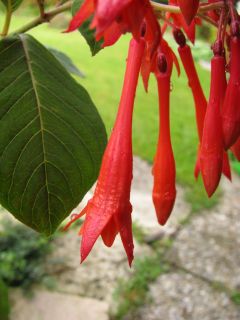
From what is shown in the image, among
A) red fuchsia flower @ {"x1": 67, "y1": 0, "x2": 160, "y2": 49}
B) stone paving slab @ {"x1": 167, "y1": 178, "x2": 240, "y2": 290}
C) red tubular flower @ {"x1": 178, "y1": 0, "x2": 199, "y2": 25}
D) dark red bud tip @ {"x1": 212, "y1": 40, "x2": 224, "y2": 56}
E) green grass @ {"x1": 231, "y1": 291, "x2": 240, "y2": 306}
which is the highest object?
red fuchsia flower @ {"x1": 67, "y1": 0, "x2": 160, "y2": 49}

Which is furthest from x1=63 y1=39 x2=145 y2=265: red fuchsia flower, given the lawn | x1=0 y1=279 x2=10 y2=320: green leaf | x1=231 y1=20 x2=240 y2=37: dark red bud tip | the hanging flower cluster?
the lawn

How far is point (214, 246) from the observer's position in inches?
120

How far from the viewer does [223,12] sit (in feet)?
2.07

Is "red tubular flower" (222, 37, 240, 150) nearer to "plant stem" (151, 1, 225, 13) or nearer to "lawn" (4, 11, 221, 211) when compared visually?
"plant stem" (151, 1, 225, 13)

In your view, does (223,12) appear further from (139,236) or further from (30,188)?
(139,236)

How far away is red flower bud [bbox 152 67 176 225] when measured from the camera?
651 mm

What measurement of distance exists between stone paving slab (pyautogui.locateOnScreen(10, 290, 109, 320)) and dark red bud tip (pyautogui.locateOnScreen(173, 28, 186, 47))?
A: 67.5 inches

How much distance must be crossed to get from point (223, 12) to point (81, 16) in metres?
0.24

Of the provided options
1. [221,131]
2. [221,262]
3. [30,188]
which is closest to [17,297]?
[221,262]

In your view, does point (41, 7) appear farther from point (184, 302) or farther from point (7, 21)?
point (184, 302)

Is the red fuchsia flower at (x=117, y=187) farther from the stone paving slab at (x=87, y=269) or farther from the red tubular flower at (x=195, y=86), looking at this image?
the stone paving slab at (x=87, y=269)

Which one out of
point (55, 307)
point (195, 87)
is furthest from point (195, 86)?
point (55, 307)

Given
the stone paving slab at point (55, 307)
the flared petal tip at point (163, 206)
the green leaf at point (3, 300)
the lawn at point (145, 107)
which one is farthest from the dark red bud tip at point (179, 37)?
the lawn at point (145, 107)

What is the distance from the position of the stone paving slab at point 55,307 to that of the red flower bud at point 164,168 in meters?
1.69
